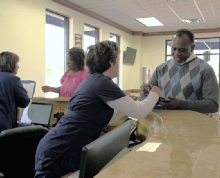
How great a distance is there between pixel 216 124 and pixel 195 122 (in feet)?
0.32

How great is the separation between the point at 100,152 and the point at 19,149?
3.82 ft

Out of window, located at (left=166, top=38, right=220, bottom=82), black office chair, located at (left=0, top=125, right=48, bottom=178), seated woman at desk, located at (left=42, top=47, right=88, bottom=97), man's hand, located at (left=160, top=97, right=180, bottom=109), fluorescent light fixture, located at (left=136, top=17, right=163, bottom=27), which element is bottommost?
black office chair, located at (left=0, top=125, right=48, bottom=178)

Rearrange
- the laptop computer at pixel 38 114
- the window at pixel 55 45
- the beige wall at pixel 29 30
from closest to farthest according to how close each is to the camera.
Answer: the laptop computer at pixel 38 114
the beige wall at pixel 29 30
the window at pixel 55 45

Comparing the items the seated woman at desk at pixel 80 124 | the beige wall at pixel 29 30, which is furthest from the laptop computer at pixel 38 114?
the beige wall at pixel 29 30

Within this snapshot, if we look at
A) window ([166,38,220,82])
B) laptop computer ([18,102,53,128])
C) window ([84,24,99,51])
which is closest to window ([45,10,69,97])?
window ([84,24,99,51])

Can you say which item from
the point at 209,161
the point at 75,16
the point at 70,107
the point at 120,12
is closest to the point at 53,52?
the point at 75,16

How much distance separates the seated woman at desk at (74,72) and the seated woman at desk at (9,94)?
554 millimetres

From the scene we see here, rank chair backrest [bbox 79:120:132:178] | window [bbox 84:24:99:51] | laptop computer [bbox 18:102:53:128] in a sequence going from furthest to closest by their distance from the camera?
window [bbox 84:24:99:51]
laptop computer [bbox 18:102:53:128]
chair backrest [bbox 79:120:132:178]

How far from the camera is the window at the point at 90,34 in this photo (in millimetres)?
6658

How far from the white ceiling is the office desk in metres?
4.89

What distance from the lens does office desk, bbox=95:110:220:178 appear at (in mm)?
618

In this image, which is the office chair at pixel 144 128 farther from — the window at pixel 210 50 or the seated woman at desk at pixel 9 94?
the window at pixel 210 50

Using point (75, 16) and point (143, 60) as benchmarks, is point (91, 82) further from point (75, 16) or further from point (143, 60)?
point (143, 60)

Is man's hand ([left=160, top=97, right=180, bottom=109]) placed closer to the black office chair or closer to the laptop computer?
the black office chair
